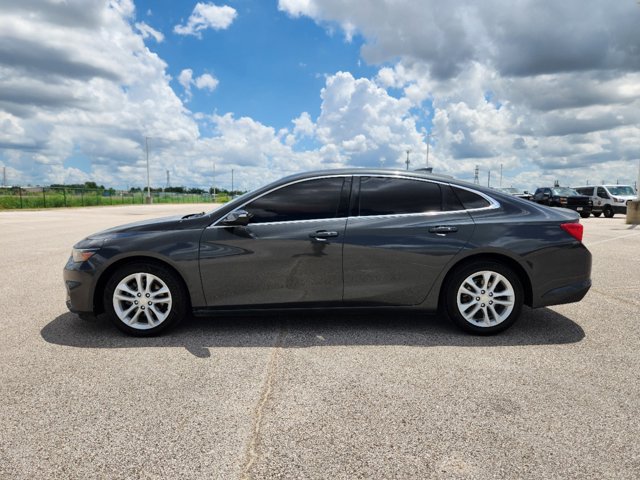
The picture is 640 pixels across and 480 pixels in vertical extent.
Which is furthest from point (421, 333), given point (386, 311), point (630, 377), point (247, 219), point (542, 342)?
point (247, 219)

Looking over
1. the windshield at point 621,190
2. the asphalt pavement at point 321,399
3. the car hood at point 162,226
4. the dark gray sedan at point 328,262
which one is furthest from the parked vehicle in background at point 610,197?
the car hood at point 162,226

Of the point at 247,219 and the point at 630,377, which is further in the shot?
the point at 247,219

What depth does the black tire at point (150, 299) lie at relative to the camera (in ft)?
13.8

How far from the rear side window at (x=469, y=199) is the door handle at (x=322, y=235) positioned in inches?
50.7

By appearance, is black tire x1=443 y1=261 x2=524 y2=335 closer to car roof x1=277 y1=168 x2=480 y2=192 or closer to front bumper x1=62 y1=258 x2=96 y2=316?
car roof x1=277 y1=168 x2=480 y2=192

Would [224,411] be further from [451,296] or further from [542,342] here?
[542,342]

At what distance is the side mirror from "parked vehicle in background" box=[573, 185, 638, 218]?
2728 centimetres

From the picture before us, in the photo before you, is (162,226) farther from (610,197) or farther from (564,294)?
(610,197)

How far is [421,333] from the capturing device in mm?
4316

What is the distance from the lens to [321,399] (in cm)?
295

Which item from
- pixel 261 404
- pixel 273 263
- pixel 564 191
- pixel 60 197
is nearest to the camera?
pixel 261 404

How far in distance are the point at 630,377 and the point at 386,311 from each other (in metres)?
1.93

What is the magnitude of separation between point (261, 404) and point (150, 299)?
184 centimetres

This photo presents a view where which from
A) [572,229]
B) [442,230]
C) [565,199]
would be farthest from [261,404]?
[565,199]
